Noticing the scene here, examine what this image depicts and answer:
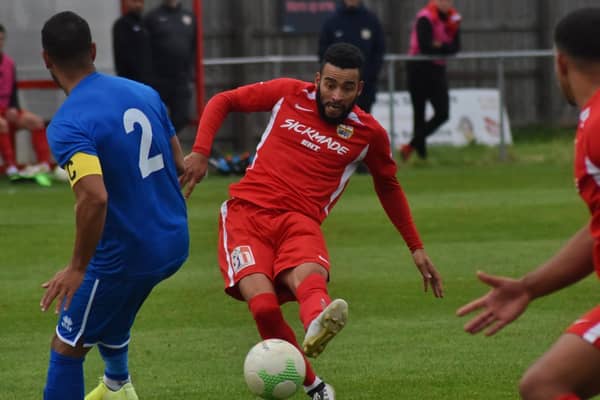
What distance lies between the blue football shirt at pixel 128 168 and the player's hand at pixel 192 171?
20.5 inches

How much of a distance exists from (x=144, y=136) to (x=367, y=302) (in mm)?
3655

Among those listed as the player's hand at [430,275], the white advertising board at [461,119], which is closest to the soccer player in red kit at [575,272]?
the player's hand at [430,275]

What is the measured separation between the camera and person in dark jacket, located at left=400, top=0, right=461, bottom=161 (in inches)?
714

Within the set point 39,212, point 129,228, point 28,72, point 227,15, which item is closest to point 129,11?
point 28,72

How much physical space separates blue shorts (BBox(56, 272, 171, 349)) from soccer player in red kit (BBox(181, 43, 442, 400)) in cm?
71

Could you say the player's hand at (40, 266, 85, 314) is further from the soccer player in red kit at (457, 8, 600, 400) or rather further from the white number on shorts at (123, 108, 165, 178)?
the soccer player in red kit at (457, 8, 600, 400)

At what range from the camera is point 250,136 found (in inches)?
836

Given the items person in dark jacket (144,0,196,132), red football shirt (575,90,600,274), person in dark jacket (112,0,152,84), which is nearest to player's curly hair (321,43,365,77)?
red football shirt (575,90,600,274)

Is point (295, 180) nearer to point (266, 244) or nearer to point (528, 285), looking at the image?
point (266, 244)

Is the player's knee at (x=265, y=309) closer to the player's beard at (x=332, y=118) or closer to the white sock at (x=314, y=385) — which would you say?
the white sock at (x=314, y=385)

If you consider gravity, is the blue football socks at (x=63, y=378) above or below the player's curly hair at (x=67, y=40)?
below

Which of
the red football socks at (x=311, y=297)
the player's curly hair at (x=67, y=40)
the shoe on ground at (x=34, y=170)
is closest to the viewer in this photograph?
the player's curly hair at (x=67, y=40)

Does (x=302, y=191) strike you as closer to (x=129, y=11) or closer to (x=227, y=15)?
(x=129, y=11)

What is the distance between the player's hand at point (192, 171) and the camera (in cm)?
704
